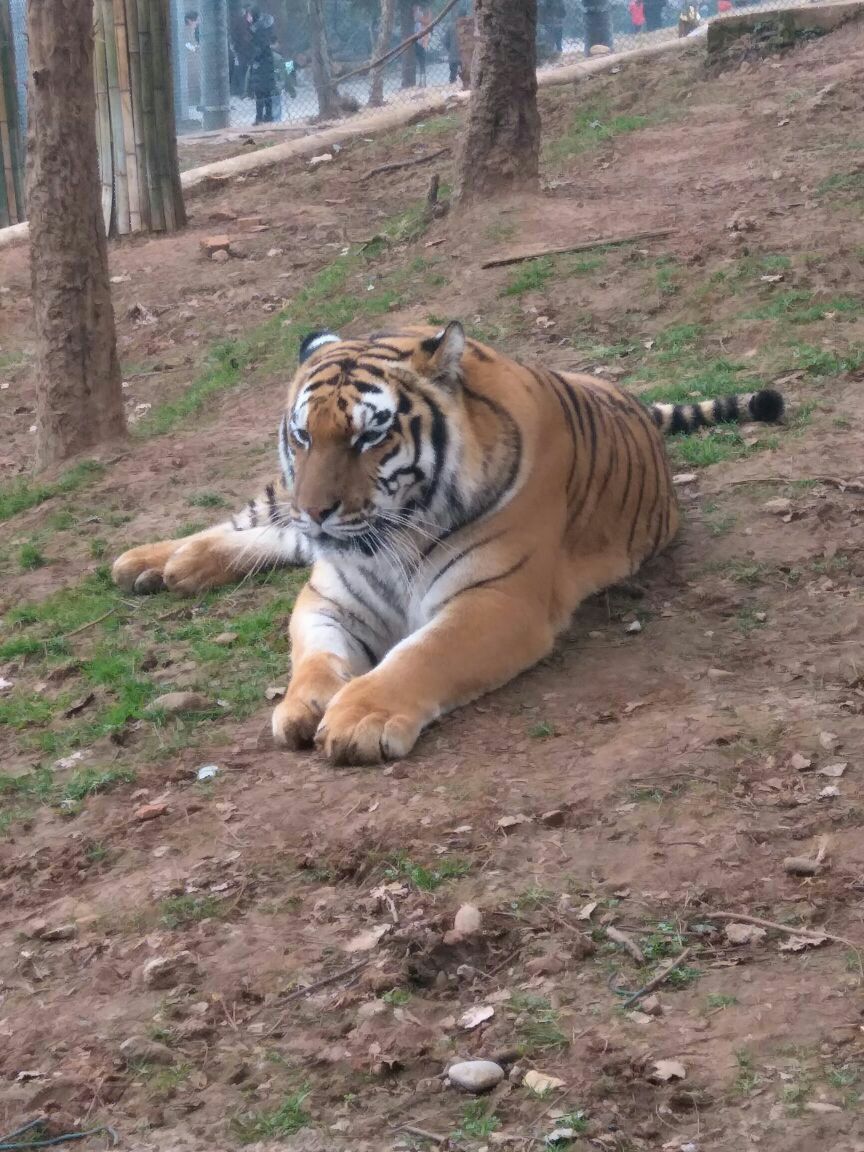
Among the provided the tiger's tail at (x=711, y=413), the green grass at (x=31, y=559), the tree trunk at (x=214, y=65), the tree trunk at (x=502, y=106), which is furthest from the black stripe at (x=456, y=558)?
the tree trunk at (x=214, y=65)

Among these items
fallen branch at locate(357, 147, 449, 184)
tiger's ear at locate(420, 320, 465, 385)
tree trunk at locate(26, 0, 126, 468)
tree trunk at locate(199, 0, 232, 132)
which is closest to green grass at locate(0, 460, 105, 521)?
tree trunk at locate(26, 0, 126, 468)

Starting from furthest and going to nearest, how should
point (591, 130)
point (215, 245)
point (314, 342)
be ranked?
point (591, 130) < point (215, 245) < point (314, 342)

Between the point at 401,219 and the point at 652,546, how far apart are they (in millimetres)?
6073

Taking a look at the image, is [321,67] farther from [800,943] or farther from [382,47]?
[800,943]

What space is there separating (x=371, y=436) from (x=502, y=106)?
5761 mm

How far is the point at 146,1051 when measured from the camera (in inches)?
118

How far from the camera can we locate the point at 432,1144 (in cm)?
261

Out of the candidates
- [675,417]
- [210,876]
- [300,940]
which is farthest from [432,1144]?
[675,417]

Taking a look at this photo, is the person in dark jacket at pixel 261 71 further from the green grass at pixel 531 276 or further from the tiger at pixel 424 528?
the tiger at pixel 424 528

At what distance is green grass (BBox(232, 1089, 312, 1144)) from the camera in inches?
106

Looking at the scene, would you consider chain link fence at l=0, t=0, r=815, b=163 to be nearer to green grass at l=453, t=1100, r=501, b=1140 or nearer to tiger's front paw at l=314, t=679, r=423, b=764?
tiger's front paw at l=314, t=679, r=423, b=764

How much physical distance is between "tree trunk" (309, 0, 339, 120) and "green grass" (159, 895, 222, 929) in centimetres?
1834

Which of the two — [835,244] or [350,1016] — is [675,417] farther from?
[350,1016]

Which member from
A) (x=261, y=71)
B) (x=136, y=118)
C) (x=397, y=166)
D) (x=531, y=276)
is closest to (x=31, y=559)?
(x=531, y=276)
